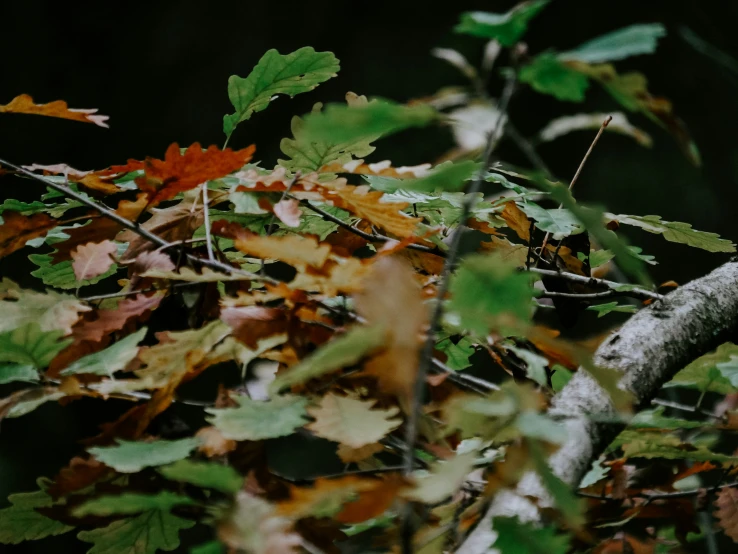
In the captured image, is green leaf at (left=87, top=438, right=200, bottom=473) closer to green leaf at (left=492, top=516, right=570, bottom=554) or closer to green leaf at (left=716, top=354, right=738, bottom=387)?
green leaf at (left=492, top=516, right=570, bottom=554)

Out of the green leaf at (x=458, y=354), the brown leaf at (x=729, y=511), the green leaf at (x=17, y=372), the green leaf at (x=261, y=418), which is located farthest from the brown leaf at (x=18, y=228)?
the brown leaf at (x=729, y=511)

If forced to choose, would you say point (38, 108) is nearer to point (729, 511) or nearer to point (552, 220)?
point (552, 220)

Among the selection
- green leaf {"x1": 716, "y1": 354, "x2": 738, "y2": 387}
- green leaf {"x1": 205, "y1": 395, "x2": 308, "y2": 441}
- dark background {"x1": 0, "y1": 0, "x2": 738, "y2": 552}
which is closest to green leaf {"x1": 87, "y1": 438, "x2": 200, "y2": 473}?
green leaf {"x1": 205, "y1": 395, "x2": 308, "y2": 441}

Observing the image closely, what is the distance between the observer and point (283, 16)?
313 centimetres

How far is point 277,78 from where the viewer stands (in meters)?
0.53

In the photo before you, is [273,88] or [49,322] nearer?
[49,322]

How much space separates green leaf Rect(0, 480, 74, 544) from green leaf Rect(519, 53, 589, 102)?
1.25ft

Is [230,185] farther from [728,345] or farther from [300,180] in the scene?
[728,345]

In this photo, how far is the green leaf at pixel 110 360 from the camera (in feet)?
1.29

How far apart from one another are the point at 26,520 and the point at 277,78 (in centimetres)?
36

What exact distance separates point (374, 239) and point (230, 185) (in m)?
0.13

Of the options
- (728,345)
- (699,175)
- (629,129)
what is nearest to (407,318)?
(629,129)

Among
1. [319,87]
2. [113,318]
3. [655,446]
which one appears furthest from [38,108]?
[319,87]

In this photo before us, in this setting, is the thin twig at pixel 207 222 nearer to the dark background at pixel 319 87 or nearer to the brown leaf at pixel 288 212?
the brown leaf at pixel 288 212
